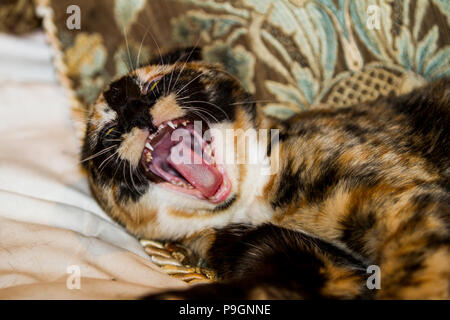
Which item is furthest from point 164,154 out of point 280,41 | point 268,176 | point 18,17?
point 18,17

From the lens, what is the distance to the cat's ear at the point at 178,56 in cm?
139

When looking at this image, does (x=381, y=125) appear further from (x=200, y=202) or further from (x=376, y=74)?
(x=200, y=202)

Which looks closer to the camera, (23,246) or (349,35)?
(23,246)

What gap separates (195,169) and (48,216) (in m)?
0.44

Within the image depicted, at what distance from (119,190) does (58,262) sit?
306mm

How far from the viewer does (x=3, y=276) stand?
89 cm

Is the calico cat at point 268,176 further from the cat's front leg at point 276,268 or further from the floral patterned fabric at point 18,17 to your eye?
the floral patterned fabric at point 18,17

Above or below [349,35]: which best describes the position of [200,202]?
below

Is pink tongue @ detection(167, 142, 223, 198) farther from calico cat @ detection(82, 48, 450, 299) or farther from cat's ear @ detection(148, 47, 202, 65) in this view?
cat's ear @ detection(148, 47, 202, 65)

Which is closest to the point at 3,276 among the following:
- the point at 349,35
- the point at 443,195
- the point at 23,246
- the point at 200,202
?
the point at 23,246

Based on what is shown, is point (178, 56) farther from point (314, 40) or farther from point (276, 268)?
point (276, 268)

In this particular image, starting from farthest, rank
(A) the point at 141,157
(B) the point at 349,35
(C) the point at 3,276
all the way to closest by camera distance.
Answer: (B) the point at 349,35, (A) the point at 141,157, (C) the point at 3,276

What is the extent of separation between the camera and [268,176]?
1.22 m

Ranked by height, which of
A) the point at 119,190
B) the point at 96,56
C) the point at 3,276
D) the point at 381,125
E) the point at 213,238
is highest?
the point at 96,56
